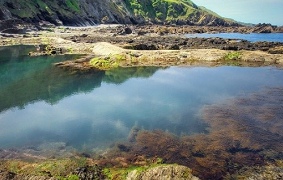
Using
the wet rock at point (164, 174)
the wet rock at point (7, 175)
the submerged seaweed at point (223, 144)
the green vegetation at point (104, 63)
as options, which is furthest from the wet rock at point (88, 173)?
the green vegetation at point (104, 63)

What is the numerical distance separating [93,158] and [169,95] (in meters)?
16.3

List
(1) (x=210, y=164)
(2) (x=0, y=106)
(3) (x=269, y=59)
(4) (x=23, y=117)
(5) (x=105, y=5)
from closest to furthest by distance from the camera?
1. (1) (x=210, y=164)
2. (4) (x=23, y=117)
3. (2) (x=0, y=106)
4. (3) (x=269, y=59)
5. (5) (x=105, y=5)

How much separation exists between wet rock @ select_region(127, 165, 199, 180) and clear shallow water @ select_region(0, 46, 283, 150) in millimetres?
5783

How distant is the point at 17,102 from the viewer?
28797mm

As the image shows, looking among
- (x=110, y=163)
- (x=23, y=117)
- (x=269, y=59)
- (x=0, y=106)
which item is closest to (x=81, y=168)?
(x=110, y=163)

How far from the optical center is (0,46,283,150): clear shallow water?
2106 cm

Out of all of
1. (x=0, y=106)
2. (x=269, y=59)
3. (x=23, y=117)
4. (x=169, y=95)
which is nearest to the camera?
(x=23, y=117)

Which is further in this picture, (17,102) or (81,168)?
(17,102)

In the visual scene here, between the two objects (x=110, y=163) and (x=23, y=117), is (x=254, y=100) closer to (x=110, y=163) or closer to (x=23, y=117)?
(x=110, y=163)

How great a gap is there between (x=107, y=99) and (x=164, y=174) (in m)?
18.0

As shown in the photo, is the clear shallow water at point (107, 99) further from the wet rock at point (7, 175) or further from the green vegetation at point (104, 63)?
the wet rock at point (7, 175)

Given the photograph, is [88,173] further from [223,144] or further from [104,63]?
[104,63]

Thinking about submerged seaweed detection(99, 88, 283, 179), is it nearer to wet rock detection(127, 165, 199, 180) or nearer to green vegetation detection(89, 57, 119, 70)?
wet rock detection(127, 165, 199, 180)

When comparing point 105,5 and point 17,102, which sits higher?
point 105,5
